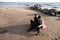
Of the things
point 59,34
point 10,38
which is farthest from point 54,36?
point 10,38

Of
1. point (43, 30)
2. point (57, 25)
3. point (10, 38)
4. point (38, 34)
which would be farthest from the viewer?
point (57, 25)

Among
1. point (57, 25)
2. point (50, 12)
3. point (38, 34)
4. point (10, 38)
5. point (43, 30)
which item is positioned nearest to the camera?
point (10, 38)

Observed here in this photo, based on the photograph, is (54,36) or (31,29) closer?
(54,36)

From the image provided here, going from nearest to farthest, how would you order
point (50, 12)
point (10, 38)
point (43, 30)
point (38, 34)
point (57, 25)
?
1. point (10, 38)
2. point (38, 34)
3. point (43, 30)
4. point (57, 25)
5. point (50, 12)

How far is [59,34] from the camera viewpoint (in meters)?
9.70

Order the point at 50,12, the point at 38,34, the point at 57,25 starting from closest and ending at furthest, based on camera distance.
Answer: the point at 38,34, the point at 57,25, the point at 50,12

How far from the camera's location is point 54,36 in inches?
369

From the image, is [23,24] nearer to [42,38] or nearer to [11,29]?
[11,29]

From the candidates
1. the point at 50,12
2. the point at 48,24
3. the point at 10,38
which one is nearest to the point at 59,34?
the point at 48,24

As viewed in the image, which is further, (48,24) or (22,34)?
(48,24)

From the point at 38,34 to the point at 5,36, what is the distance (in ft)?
6.03

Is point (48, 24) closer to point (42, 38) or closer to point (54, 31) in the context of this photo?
point (54, 31)

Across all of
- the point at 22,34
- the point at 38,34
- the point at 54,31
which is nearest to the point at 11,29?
the point at 22,34

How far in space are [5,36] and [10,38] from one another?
44cm
